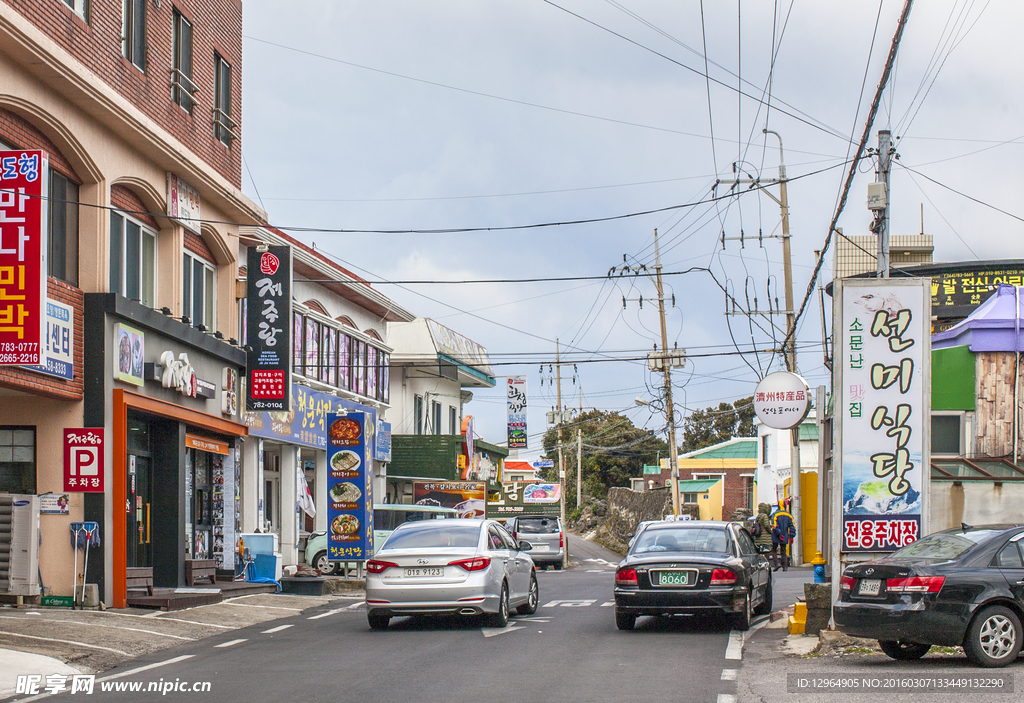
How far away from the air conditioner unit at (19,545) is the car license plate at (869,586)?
12446mm

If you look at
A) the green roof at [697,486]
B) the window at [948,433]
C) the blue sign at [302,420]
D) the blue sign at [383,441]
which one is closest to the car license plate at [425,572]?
the blue sign at [302,420]

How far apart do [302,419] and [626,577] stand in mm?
18946

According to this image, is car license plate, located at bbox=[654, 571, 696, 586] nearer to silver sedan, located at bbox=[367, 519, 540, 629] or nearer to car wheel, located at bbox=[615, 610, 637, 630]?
car wheel, located at bbox=[615, 610, 637, 630]

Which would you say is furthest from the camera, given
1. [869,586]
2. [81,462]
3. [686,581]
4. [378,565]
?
[81,462]

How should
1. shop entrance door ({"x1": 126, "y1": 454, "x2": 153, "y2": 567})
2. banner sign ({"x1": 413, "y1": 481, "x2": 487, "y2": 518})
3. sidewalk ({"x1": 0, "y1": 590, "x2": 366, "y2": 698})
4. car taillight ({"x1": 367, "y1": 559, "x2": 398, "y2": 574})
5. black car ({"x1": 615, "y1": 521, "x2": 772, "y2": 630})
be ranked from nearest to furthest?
sidewalk ({"x1": 0, "y1": 590, "x2": 366, "y2": 698}) < black car ({"x1": 615, "y1": 521, "x2": 772, "y2": 630}) < car taillight ({"x1": 367, "y1": 559, "x2": 398, "y2": 574}) < shop entrance door ({"x1": 126, "y1": 454, "x2": 153, "y2": 567}) < banner sign ({"x1": 413, "y1": 481, "x2": 487, "y2": 518})

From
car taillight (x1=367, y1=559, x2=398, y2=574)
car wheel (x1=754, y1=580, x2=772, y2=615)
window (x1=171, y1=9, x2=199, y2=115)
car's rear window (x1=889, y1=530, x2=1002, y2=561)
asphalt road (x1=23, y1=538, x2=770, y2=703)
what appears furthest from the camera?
window (x1=171, y1=9, x2=199, y2=115)

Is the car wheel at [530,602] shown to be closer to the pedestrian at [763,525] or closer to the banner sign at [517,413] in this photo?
the pedestrian at [763,525]

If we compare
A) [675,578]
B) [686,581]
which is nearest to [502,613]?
[675,578]

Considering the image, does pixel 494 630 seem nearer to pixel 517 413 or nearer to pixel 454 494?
pixel 454 494

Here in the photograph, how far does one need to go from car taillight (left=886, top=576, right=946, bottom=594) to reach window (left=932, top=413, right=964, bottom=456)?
15.7 m

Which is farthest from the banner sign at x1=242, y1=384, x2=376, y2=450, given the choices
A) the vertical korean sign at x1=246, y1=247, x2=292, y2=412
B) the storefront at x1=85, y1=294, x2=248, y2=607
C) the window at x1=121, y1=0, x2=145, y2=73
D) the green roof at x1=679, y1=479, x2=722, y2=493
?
the green roof at x1=679, y1=479, x2=722, y2=493

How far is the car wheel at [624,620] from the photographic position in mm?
14969

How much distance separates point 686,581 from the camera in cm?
1444

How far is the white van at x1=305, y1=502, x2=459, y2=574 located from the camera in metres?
31.4
